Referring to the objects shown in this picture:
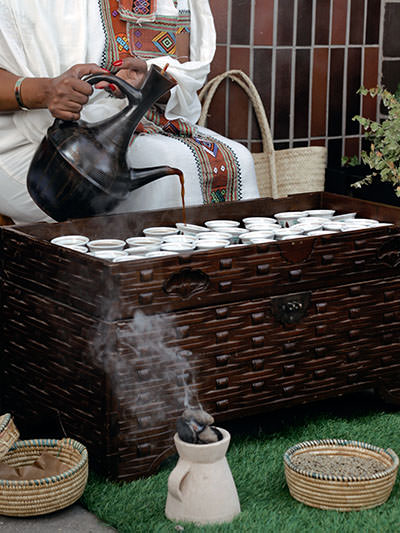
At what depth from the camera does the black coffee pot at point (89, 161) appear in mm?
2836

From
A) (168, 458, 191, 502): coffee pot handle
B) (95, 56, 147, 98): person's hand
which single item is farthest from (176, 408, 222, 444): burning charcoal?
(95, 56, 147, 98): person's hand

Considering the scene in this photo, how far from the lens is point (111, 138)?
9.40 feet

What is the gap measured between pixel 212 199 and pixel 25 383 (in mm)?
1062

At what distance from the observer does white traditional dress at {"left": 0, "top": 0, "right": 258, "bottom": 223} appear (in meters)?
3.17

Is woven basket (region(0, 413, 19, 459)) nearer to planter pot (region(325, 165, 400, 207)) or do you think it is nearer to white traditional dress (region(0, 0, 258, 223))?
white traditional dress (region(0, 0, 258, 223))

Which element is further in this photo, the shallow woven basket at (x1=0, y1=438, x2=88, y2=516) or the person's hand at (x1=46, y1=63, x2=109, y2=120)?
the person's hand at (x1=46, y1=63, x2=109, y2=120)

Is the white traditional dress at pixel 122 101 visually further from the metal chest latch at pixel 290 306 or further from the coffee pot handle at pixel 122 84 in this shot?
the metal chest latch at pixel 290 306

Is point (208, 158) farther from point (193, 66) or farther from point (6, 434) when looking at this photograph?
point (6, 434)

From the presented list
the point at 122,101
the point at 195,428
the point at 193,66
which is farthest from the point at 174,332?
the point at 193,66

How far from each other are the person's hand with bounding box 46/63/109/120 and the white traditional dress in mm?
277

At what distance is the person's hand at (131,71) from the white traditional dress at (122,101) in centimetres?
7

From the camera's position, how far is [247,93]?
4.32m

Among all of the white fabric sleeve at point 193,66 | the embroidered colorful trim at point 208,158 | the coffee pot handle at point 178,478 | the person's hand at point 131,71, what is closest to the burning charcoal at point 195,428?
the coffee pot handle at point 178,478

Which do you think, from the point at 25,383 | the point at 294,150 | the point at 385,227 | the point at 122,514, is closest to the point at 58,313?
the point at 25,383
